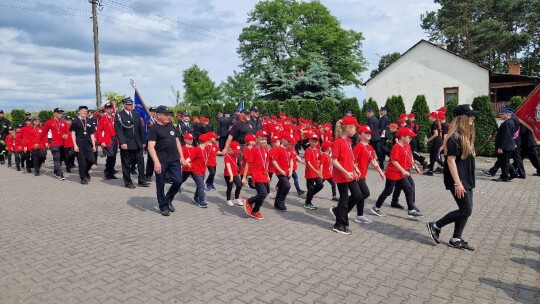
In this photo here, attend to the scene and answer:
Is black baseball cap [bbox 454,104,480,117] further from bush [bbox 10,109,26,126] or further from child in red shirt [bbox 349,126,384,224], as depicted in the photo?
bush [bbox 10,109,26,126]

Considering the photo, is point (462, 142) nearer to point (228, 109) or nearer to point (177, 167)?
point (177, 167)

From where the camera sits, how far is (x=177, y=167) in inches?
291

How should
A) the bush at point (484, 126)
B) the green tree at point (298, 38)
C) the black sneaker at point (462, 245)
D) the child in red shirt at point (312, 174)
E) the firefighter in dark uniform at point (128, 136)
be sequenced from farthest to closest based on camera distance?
the green tree at point (298, 38) → the bush at point (484, 126) → the firefighter in dark uniform at point (128, 136) → the child in red shirt at point (312, 174) → the black sneaker at point (462, 245)

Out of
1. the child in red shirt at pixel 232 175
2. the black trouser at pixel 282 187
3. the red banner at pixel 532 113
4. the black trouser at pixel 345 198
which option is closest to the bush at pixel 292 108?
the red banner at pixel 532 113

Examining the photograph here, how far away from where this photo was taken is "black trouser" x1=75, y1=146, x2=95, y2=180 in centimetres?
1123

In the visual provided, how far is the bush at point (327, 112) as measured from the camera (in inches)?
871

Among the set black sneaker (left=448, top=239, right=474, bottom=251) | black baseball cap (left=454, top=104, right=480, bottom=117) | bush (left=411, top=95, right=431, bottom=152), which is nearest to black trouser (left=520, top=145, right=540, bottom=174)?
bush (left=411, top=95, right=431, bottom=152)

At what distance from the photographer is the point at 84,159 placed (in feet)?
37.2

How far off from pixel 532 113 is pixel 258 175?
26.2 feet

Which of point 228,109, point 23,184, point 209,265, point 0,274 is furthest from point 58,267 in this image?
point 228,109

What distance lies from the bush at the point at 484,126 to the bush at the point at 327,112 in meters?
7.65

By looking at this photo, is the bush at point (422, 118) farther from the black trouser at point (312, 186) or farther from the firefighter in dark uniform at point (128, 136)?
the firefighter in dark uniform at point (128, 136)

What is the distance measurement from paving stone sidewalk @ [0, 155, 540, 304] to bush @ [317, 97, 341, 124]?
1391 cm

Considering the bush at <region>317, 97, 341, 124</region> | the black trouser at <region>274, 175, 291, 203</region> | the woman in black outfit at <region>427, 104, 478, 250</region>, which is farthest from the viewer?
the bush at <region>317, 97, 341, 124</region>
